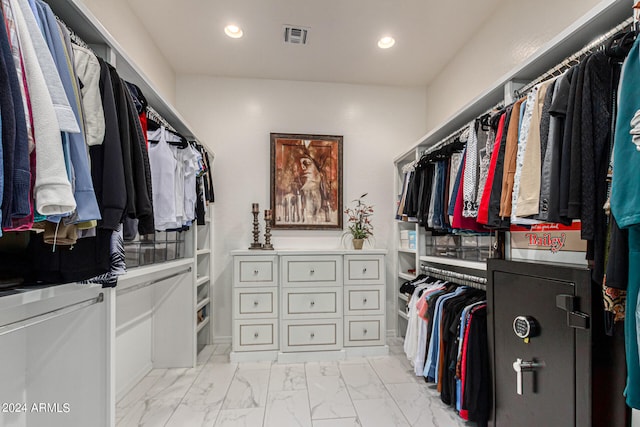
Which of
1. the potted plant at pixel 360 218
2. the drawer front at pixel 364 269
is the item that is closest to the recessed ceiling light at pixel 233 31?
the potted plant at pixel 360 218

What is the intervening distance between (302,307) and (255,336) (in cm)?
48

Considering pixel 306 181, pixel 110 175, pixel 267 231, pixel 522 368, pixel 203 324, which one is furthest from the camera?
pixel 306 181

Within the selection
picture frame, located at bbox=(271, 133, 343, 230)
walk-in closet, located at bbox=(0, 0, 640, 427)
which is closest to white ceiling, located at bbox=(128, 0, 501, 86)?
walk-in closet, located at bbox=(0, 0, 640, 427)

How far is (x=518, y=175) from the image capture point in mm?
1307

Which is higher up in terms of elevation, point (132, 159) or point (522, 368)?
point (132, 159)

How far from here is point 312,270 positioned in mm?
2893

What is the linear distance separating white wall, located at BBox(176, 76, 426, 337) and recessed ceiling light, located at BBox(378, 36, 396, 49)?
720 millimetres

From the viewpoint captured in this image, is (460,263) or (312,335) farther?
(312,335)

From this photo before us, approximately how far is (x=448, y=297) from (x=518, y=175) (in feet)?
3.72

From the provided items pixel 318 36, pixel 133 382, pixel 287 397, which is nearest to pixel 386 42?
pixel 318 36

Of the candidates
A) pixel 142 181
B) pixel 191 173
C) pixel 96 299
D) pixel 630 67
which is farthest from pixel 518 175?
pixel 191 173

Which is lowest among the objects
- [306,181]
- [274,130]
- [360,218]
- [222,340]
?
[222,340]

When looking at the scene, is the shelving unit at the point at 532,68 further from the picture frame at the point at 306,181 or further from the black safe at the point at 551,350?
the picture frame at the point at 306,181

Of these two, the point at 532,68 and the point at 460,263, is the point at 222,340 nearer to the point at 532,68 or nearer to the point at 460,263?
the point at 460,263
